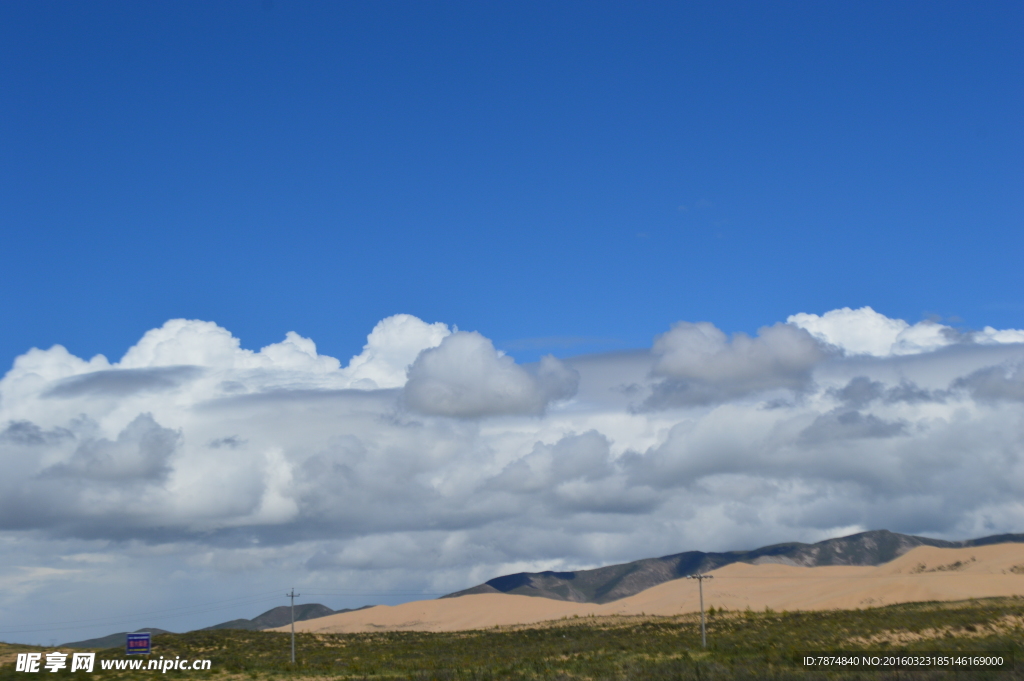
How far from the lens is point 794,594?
158 m

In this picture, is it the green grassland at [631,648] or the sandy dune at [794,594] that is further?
the sandy dune at [794,594]

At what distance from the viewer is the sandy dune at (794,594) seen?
13000 centimetres

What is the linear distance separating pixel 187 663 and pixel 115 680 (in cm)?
1362

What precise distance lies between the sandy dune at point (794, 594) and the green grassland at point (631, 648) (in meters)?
29.9

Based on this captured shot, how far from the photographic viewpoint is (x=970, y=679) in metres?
42.9

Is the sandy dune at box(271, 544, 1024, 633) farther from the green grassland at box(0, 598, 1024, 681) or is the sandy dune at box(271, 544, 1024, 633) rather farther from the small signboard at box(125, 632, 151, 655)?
the small signboard at box(125, 632, 151, 655)

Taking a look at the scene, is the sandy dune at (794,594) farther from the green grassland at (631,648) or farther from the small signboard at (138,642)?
the small signboard at (138,642)

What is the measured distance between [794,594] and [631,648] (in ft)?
293

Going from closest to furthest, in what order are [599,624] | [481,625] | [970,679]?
[970,679] < [599,624] < [481,625]

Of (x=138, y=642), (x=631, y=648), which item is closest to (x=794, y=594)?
(x=631, y=648)

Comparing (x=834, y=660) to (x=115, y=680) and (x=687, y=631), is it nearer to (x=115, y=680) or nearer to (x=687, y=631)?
(x=687, y=631)

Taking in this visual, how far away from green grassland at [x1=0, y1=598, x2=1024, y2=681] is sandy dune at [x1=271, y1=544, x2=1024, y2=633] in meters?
29.9

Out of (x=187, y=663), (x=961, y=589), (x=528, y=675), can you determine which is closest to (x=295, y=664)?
(x=187, y=663)

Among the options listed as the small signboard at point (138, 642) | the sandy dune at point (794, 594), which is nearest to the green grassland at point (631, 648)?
the small signboard at point (138, 642)
